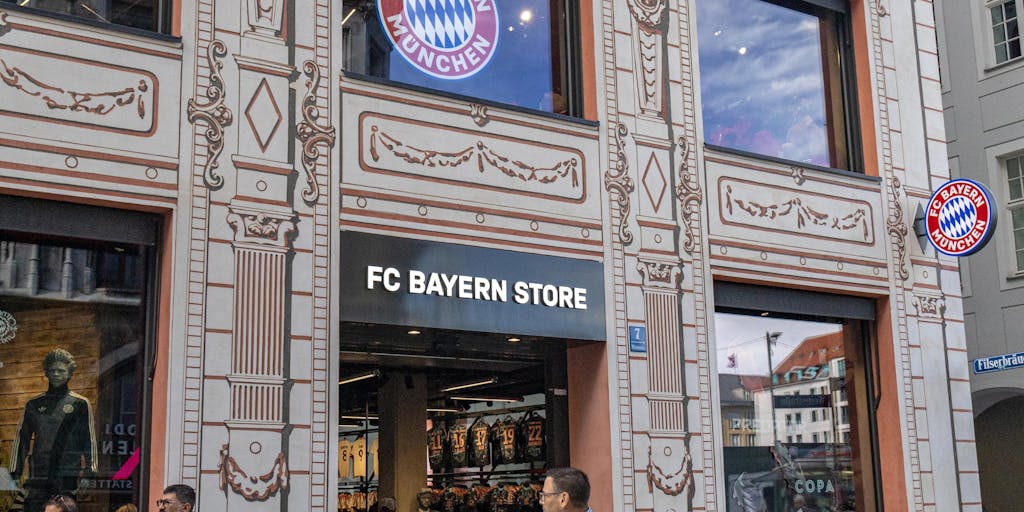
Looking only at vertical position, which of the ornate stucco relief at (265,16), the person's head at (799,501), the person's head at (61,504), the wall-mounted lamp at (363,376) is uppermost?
the ornate stucco relief at (265,16)

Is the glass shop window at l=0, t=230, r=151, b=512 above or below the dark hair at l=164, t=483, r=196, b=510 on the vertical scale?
above

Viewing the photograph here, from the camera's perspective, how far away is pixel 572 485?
6.06 m

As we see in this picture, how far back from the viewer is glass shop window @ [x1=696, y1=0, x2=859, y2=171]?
13.8 meters

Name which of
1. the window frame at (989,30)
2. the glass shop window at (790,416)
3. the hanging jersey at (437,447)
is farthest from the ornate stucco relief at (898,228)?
the window frame at (989,30)

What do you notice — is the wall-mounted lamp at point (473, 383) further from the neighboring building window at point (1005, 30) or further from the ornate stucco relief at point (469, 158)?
the neighboring building window at point (1005, 30)

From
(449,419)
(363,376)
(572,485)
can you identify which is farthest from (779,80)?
(572,485)

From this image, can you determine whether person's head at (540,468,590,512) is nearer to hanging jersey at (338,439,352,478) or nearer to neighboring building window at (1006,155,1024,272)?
hanging jersey at (338,439,352,478)

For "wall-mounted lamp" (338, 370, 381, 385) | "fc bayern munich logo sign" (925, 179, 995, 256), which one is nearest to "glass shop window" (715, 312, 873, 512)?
"fc bayern munich logo sign" (925, 179, 995, 256)

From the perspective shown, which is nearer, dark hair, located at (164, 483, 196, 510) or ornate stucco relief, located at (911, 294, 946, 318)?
dark hair, located at (164, 483, 196, 510)

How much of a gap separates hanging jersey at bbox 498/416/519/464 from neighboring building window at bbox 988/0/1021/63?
11.2m

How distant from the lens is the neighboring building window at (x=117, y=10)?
9.61 m

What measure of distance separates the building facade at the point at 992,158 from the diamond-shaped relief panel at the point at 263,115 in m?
13.3

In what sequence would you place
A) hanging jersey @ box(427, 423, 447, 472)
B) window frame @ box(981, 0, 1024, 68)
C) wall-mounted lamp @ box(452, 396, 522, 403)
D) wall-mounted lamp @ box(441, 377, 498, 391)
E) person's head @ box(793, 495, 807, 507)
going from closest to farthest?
person's head @ box(793, 495, 807, 507)
wall-mounted lamp @ box(441, 377, 498, 391)
wall-mounted lamp @ box(452, 396, 522, 403)
hanging jersey @ box(427, 423, 447, 472)
window frame @ box(981, 0, 1024, 68)

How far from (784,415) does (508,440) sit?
10.8ft
